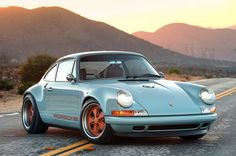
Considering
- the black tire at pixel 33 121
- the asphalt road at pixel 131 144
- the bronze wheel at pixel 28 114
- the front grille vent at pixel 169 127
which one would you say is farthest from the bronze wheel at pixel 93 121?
the bronze wheel at pixel 28 114

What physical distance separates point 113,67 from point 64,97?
97 centimetres

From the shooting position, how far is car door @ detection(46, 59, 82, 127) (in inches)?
325

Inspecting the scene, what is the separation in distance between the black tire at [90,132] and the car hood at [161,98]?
15.9 inches

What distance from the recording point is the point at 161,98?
749 cm

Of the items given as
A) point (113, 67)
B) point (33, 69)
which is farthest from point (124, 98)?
point (33, 69)

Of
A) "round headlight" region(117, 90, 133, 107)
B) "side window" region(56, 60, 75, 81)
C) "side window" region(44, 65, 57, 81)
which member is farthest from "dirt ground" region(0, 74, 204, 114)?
"round headlight" region(117, 90, 133, 107)

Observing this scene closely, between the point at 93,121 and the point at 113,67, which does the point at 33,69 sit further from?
the point at 93,121

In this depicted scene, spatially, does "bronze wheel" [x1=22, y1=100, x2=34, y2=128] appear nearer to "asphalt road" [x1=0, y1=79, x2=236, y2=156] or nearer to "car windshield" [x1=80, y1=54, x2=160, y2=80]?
"asphalt road" [x1=0, y1=79, x2=236, y2=156]

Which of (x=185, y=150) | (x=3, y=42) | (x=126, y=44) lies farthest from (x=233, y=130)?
(x=126, y=44)

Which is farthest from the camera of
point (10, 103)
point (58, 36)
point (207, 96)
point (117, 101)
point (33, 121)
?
point (58, 36)

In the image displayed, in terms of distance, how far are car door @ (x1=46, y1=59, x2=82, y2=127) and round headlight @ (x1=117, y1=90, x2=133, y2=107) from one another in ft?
3.22

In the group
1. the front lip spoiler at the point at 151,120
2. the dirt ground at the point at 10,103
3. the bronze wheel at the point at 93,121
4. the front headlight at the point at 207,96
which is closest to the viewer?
the front lip spoiler at the point at 151,120

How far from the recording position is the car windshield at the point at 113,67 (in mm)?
8508

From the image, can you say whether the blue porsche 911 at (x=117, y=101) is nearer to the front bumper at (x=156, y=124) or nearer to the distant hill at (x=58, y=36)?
the front bumper at (x=156, y=124)
